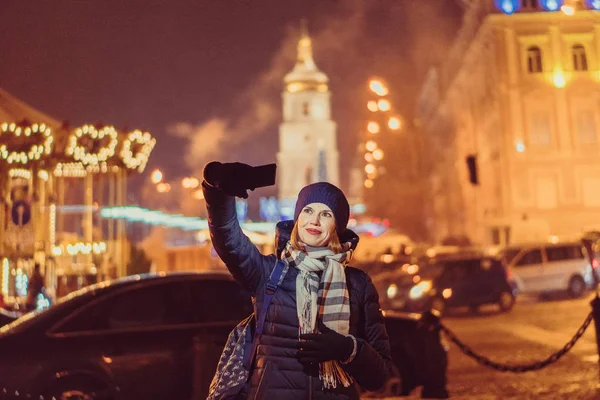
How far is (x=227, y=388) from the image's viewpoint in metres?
3.12

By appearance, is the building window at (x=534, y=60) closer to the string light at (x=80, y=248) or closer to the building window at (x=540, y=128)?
the building window at (x=540, y=128)

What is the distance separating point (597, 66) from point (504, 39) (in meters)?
5.63

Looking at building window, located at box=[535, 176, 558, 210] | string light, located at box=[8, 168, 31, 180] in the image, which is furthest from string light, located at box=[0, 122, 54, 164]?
building window, located at box=[535, 176, 558, 210]

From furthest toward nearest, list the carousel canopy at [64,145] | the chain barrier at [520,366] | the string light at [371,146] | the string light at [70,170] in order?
Result: 1. the string light at [371,146]
2. the string light at [70,170]
3. the carousel canopy at [64,145]
4. the chain barrier at [520,366]

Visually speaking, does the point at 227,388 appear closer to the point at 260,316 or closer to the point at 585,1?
the point at 260,316

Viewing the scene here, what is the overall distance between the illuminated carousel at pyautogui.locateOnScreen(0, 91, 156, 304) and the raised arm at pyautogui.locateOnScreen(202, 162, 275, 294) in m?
10.5

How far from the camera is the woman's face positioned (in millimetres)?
3186

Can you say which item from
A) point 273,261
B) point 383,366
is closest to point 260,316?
point 273,261

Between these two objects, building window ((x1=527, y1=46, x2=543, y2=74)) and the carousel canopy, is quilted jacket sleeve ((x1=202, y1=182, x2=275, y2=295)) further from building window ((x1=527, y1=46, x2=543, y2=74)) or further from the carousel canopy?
building window ((x1=527, y1=46, x2=543, y2=74))

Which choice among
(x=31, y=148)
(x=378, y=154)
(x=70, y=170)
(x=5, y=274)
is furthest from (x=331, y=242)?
(x=378, y=154)

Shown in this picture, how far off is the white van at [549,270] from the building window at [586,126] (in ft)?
71.6

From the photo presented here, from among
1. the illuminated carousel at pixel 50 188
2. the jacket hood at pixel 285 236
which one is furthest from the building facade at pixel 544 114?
the jacket hood at pixel 285 236

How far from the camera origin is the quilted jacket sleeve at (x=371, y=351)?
121 inches

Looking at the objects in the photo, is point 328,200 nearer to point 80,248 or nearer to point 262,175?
point 262,175
